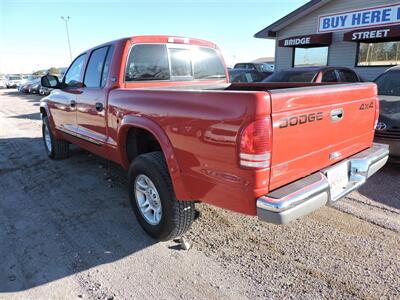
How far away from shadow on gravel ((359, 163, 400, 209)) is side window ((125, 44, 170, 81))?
3.00 meters

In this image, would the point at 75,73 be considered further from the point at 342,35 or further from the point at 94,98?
the point at 342,35

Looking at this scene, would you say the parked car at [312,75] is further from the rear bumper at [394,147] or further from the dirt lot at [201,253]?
the dirt lot at [201,253]

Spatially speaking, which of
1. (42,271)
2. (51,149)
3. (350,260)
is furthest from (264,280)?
(51,149)

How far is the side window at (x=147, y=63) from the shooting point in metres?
3.76

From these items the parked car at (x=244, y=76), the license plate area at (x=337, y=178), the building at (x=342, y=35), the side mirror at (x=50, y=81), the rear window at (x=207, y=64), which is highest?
the building at (x=342, y=35)

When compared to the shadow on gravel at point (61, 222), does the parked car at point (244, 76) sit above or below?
above

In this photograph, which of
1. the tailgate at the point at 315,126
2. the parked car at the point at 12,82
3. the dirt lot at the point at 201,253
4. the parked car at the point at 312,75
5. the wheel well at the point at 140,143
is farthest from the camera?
the parked car at the point at 12,82

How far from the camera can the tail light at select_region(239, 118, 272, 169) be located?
6.99 feet

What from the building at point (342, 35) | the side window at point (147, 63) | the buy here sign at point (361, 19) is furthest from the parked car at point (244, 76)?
the side window at point (147, 63)

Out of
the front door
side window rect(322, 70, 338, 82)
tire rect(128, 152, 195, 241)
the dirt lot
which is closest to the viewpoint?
the dirt lot

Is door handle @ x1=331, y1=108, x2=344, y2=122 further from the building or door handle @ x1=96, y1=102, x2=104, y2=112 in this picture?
the building

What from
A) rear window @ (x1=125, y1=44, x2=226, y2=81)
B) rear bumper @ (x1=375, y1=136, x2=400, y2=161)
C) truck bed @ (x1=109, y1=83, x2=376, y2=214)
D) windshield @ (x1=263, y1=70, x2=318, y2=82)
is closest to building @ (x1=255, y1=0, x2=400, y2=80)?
windshield @ (x1=263, y1=70, x2=318, y2=82)

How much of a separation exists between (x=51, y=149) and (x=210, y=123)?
474 centimetres

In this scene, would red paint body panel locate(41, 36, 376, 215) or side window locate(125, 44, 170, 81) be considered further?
side window locate(125, 44, 170, 81)
